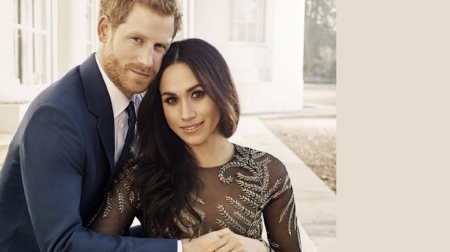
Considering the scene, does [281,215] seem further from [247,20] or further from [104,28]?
[247,20]

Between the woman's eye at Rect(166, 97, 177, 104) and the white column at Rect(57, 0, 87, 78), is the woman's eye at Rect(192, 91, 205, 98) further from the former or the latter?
the white column at Rect(57, 0, 87, 78)

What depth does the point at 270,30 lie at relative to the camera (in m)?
12.7

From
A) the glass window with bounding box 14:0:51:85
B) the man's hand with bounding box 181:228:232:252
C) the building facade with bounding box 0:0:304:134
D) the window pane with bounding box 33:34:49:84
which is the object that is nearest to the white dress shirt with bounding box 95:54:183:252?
the man's hand with bounding box 181:228:232:252

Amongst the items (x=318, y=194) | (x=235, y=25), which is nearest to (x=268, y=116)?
(x=235, y=25)

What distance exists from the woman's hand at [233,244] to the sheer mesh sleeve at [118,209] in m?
0.28

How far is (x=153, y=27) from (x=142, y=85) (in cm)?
18

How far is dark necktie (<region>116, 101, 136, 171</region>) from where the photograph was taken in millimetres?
1949

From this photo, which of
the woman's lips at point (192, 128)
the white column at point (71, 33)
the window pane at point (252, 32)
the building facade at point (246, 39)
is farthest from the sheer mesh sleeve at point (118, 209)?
the window pane at point (252, 32)

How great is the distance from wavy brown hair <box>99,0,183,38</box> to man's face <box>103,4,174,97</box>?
1 cm

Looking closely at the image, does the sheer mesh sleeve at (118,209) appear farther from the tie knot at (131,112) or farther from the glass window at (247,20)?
the glass window at (247,20)

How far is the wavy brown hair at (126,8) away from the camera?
187cm

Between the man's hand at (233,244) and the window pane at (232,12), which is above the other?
the window pane at (232,12)

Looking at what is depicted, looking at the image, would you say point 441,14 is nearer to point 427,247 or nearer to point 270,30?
point 427,247

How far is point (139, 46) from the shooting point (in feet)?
6.14
